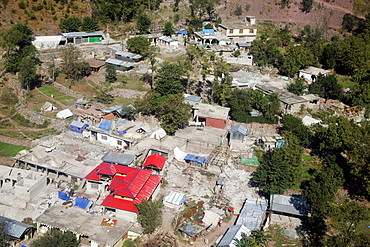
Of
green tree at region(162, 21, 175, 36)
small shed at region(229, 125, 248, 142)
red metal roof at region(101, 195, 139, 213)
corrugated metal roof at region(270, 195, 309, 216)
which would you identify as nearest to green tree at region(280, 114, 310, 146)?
small shed at region(229, 125, 248, 142)

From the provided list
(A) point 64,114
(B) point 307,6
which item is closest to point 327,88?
(A) point 64,114

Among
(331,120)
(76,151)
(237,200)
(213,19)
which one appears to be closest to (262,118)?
(331,120)

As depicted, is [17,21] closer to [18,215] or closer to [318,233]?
[18,215]

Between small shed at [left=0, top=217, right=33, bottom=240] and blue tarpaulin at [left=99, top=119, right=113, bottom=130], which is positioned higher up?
blue tarpaulin at [left=99, top=119, right=113, bottom=130]

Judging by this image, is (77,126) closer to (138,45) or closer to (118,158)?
(118,158)

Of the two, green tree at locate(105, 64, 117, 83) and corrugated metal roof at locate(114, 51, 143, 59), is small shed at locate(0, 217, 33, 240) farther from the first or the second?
corrugated metal roof at locate(114, 51, 143, 59)

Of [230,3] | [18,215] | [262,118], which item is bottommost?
[18,215]
